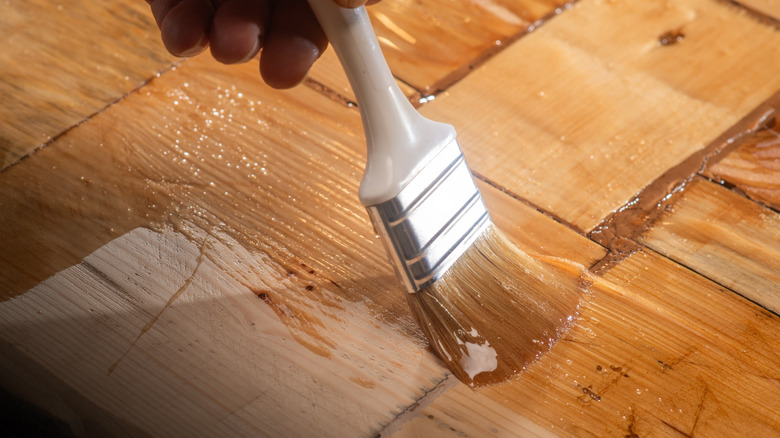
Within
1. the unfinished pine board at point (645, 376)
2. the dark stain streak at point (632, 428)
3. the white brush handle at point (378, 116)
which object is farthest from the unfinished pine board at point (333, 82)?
the dark stain streak at point (632, 428)

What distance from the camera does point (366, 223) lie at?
858mm

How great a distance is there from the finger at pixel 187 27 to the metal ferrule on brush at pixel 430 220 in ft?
0.82

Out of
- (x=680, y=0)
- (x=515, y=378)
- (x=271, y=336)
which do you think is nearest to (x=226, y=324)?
(x=271, y=336)

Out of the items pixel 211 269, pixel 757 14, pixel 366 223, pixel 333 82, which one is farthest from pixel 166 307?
pixel 757 14

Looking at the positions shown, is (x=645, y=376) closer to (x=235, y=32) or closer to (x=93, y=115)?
(x=235, y=32)

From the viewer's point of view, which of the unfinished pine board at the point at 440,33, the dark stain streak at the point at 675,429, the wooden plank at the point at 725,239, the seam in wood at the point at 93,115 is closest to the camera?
the dark stain streak at the point at 675,429

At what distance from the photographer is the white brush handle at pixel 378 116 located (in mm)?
702

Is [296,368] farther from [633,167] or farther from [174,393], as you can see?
[633,167]

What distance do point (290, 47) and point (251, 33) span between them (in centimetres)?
4

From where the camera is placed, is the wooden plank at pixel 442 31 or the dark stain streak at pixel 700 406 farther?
the wooden plank at pixel 442 31

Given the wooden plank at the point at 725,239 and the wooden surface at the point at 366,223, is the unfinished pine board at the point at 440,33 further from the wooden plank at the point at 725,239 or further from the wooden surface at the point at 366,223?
the wooden plank at the point at 725,239

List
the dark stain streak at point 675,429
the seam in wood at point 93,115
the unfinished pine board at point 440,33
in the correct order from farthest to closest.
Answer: the unfinished pine board at point 440,33
the seam in wood at point 93,115
the dark stain streak at point 675,429

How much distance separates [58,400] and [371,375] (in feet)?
0.92

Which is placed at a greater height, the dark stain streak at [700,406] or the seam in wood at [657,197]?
the seam in wood at [657,197]
